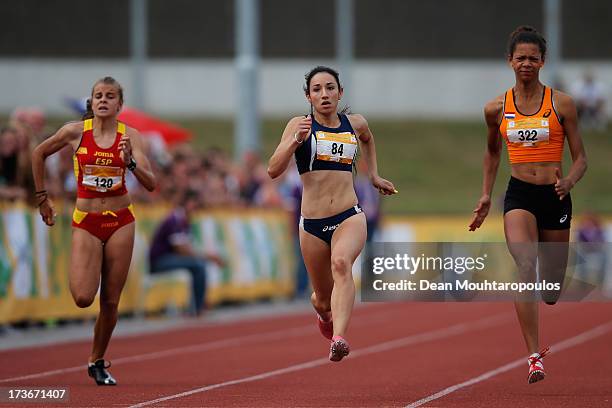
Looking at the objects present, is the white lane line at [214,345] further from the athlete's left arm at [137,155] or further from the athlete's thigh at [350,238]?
the athlete's thigh at [350,238]

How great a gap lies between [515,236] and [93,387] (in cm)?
325

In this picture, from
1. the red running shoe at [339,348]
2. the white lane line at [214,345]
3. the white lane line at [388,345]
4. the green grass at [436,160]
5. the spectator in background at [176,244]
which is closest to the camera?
the red running shoe at [339,348]

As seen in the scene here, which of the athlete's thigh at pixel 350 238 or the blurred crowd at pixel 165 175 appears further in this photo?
→ the blurred crowd at pixel 165 175

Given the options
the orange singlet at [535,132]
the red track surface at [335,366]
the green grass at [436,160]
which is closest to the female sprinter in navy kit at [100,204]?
the red track surface at [335,366]

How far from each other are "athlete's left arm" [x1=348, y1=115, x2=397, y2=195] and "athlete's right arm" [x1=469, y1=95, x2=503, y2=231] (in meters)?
0.65

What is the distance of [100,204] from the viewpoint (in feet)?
36.7

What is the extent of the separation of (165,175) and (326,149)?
10.3 meters

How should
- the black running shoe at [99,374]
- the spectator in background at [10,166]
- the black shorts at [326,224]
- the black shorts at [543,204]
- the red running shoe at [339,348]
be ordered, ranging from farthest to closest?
the spectator in background at [10,166], the black running shoe at [99,374], the black shorts at [326,224], the black shorts at [543,204], the red running shoe at [339,348]

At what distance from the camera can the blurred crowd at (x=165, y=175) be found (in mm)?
15922

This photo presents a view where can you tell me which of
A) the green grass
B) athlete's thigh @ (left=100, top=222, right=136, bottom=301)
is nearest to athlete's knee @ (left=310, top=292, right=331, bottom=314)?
athlete's thigh @ (left=100, top=222, right=136, bottom=301)

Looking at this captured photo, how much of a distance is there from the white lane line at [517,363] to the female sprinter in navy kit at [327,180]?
91 centimetres

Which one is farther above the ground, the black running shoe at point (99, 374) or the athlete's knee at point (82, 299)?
the athlete's knee at point (82, 299)

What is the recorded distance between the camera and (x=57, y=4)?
4819 cm

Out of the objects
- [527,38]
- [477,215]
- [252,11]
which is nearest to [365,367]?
[477,215]
